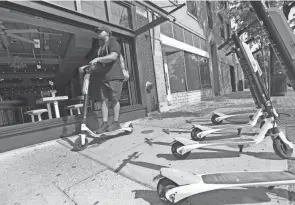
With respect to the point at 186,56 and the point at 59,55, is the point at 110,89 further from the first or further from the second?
the point at 59,55

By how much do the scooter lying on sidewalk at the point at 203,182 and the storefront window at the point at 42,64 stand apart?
4.24 metres

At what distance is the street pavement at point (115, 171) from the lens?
1.46m

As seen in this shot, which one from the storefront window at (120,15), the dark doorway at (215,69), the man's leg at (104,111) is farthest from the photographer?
the dark doorway at (215,69)

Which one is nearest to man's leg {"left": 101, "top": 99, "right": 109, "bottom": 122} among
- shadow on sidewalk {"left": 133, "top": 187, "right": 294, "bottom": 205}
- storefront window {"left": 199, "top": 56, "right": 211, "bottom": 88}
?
shadow on sidewalk {"left": 133, "top": 187, "right": 294, "bottom": 205}

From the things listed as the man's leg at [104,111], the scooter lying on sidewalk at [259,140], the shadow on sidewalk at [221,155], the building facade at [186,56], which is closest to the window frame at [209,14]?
the building facade at [186,56]

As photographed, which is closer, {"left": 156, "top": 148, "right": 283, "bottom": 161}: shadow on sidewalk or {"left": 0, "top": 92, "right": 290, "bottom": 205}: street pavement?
{"left": 0, "top": 92, "right": 290, "bottom": 205}: street pavement

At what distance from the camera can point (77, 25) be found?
13.3ft

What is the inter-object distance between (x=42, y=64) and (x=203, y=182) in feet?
35.1

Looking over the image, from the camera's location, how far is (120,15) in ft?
17.2

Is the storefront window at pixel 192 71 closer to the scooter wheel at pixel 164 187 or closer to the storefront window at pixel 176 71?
the storefront window at pixel 176 71

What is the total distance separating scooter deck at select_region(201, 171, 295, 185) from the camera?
1263mm

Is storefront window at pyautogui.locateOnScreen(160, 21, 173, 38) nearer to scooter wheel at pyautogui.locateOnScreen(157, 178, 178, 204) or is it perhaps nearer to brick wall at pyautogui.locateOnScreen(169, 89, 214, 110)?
brick wall at pyautogui.locateOnScreen(169, 89, 214, 110)

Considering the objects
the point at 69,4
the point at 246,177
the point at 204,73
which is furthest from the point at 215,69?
the point at 246,177

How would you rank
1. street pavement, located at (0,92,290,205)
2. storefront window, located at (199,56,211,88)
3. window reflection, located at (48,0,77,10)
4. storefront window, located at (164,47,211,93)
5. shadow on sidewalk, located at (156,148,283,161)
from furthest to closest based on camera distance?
storefront window, located at (199,56,211,88) < storefront window, located at (164,47,211,93) < window reflection, located at (48,0,77,10) < shadow on sidewalk, located at (156,148,283,161) < street pavement, located at (0,92,290,205)
